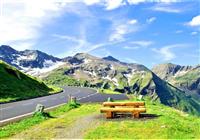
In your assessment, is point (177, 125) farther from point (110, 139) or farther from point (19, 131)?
point (19, 131)

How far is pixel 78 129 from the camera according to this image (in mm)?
25172

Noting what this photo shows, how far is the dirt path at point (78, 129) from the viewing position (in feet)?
74.8

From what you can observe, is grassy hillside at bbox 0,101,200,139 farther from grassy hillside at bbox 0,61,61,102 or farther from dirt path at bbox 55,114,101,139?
grassy hillside at bbox 0,61,61,102

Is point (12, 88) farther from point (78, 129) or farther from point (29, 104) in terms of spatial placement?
point (78, 129)

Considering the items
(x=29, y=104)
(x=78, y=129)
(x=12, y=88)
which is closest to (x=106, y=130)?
(x=78, y=129)

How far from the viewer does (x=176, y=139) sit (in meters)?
21.0

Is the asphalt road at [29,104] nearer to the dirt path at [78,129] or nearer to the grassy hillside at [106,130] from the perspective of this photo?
the grassy hillside at [106,130]

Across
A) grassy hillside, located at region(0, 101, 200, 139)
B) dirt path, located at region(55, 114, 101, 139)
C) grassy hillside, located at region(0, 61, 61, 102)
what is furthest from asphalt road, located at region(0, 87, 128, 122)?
dirt path, located at region(55, 114, 101, 139)

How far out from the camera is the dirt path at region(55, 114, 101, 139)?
74.8 feet

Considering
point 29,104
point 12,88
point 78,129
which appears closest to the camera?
point 78,129

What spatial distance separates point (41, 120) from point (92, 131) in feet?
26.3

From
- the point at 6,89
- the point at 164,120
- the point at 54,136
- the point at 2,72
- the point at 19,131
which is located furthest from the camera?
the point at 2,72

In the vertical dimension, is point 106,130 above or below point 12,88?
below

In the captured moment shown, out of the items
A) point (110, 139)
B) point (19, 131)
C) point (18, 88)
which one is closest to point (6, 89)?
→ point (18, 88)
